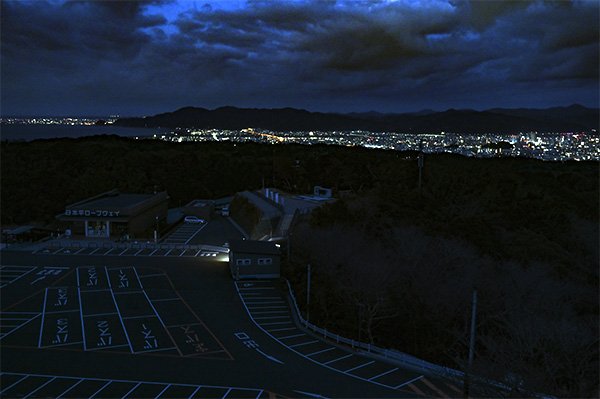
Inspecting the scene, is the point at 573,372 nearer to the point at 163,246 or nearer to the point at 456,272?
the point at 456,272

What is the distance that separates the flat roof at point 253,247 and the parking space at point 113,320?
12.4 feet

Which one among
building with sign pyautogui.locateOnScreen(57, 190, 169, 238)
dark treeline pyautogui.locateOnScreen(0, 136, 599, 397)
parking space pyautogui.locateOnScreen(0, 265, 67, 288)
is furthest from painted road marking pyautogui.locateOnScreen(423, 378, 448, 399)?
building with sign pyautogui.locateOnScreen(57, 190, 169, 238)

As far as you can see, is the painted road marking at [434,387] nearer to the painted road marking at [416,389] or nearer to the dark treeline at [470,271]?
the painted road marking at [416,389]

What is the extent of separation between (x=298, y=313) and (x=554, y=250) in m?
14.4

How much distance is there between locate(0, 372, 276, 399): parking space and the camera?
11.6 m

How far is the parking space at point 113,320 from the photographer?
48.6ft

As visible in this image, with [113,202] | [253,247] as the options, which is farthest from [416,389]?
[113,202]

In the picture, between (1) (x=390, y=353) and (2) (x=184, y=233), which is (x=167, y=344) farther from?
(2) (x=184, y=233)

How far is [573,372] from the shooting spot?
12414 mm

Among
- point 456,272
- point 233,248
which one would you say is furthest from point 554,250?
point 233,248

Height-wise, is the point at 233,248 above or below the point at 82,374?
above

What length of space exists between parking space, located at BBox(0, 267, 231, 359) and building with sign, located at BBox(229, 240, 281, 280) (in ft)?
11.0

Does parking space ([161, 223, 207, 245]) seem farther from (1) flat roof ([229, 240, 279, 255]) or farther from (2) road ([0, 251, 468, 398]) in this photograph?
(1) flat roof ([229, 240, 279, 255])

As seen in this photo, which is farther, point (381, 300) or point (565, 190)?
point (565, 190)
